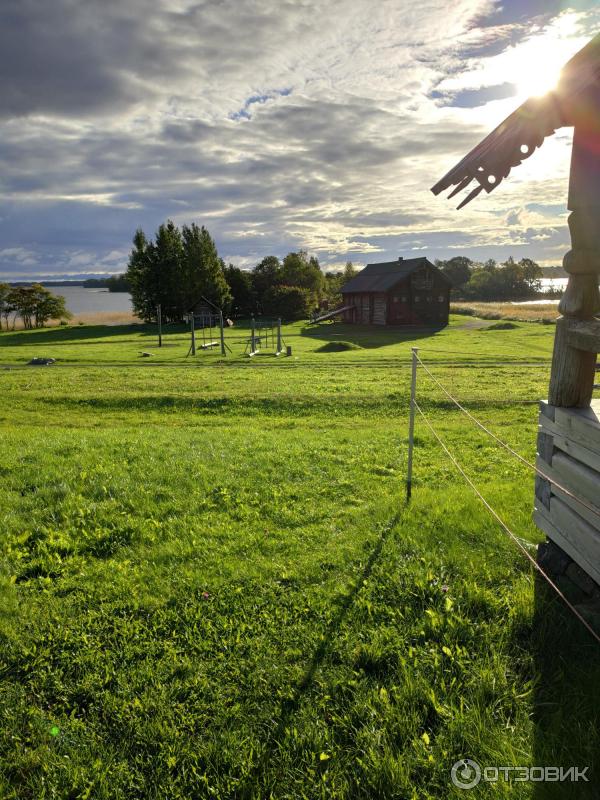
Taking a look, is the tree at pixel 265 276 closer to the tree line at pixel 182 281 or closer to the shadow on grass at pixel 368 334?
the tree line at pixel 182 281

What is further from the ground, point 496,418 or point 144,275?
point 144,275

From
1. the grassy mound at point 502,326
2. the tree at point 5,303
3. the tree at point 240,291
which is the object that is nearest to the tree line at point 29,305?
the tree at point 5,303

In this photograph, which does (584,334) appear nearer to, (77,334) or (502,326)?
(502,326)

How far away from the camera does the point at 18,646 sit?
428 cm

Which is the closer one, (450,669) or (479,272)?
(450,669)

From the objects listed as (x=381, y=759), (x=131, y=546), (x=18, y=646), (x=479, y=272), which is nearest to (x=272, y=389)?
(x=131, y=546)

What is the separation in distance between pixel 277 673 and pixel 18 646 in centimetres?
233

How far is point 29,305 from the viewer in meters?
63.6

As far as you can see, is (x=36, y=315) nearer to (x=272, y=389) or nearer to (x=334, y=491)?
(x=272, y=389)

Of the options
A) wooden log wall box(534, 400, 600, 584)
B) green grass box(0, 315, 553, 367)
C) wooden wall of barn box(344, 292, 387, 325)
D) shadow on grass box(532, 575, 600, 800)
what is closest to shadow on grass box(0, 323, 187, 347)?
green grass box(0, 315, 553, 367)

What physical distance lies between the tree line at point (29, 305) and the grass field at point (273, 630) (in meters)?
63.0

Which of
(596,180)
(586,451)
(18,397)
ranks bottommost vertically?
(18,397)

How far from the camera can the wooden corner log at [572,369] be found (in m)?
4.66

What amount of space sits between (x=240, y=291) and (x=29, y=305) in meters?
28.4
